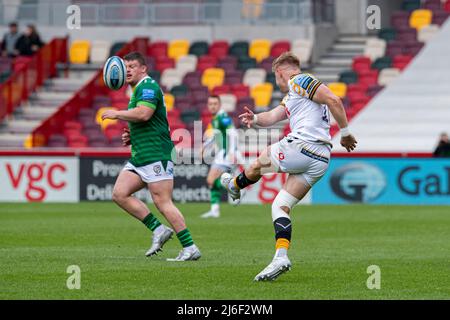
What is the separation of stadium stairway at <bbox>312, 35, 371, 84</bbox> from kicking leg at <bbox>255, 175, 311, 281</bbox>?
22.8 meters

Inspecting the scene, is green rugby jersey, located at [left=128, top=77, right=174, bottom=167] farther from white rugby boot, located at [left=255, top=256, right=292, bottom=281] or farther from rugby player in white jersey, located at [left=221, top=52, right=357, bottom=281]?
white rugby boot, located at [left=255, top=256, right=292, bottom=281]

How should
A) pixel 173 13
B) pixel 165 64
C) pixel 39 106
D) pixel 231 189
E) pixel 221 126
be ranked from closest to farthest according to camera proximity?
pixel 231 189, pixel 221 126, pixel 39 106, pixel 165 64, pixel 173 13

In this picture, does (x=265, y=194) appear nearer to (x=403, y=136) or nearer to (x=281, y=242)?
(x=403, y=136)

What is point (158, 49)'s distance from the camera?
36781 millimetres

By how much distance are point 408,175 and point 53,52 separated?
13.5 m

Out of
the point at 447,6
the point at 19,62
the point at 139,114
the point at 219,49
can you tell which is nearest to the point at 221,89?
the point at 219,49

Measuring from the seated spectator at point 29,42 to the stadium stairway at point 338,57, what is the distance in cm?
825

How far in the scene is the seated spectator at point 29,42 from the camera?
118ft

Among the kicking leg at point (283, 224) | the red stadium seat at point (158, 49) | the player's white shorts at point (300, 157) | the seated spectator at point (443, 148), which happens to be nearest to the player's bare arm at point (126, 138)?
the player's white shorts at point (300, 157)

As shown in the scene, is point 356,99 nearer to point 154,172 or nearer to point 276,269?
point 154,172

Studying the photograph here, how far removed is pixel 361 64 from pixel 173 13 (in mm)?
6130

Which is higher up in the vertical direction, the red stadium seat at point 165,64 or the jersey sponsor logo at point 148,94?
the jersey sponsor logo at point 148,94

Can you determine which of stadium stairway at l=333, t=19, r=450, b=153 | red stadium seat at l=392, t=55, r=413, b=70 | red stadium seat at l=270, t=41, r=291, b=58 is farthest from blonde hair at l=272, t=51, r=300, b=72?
red stadium seat at l=270, t=41, r=291, b=58

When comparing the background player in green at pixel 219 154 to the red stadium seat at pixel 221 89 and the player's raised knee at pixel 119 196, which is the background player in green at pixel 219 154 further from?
the red stadium seat at pixel 221 89
